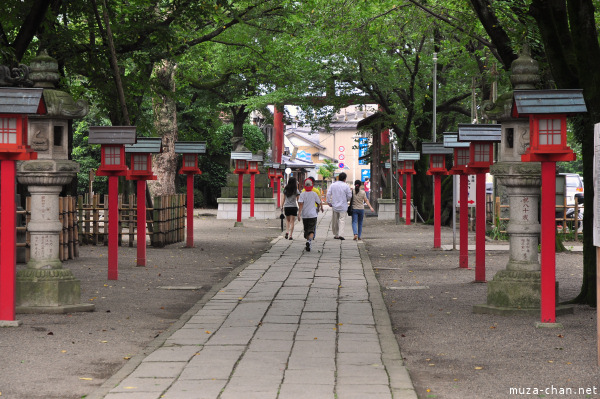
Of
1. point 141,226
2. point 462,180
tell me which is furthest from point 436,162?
point 141,226

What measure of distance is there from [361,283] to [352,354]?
18.5ft

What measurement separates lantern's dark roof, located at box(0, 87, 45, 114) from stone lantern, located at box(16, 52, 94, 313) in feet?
4.38

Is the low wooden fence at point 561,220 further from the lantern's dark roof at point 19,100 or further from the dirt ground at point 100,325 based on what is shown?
the lantern's dark roof at point 19,100

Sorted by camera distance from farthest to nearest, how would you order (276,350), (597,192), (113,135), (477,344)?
(113,135), (477,344), (276,350), (597,192)

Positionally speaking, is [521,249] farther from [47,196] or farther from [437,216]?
[437,216]

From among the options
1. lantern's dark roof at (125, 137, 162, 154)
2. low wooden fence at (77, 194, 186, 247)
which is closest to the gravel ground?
lantern's dark roof at (125, 137, 162, 154)

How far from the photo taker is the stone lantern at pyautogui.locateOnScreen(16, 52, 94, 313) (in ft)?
31.3

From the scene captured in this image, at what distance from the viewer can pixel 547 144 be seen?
8.53 m

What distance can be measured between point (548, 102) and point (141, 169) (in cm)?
884

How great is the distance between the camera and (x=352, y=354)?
7.02m

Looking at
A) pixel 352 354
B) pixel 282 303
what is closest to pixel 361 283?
pixel 282 303

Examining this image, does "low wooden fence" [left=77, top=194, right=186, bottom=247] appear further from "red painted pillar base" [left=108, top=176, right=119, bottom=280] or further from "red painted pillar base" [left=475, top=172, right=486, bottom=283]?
"red painted pillar base" [left=475, top=172, right=486, bottom=283]

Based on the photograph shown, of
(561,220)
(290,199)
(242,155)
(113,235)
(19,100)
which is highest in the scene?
(242,155)

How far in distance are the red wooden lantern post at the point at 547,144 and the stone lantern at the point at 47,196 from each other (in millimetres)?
5103
